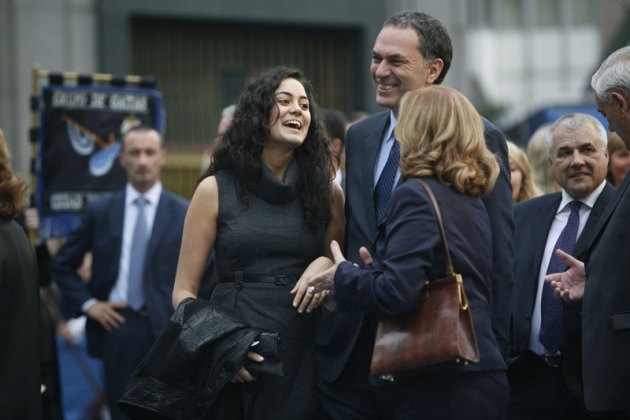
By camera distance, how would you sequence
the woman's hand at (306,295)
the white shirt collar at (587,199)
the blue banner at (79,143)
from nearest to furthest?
the woman's hand at (306,295), the white shirt collar at (587,199), the blue banner at (79,143)

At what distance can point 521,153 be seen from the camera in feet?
24.7

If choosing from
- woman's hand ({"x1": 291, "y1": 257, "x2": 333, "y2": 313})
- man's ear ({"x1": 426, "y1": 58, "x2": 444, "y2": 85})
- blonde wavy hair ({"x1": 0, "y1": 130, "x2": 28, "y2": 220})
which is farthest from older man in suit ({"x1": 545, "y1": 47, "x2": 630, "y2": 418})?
blonde wavy hair ({"x1": 0, "y1": 130, "x2": 28, "y2": 220})

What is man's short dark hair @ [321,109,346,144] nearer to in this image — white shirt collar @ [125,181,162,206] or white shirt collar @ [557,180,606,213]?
white shirt collar @ [125,181,162,206]

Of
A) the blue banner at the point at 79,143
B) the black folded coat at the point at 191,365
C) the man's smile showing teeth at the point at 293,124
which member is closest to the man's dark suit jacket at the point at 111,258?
the blue banner at the point at 79,143

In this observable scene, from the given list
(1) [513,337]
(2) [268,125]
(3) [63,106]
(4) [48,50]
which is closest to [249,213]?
(2) [268,125]

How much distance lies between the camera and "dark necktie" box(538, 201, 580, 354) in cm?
588

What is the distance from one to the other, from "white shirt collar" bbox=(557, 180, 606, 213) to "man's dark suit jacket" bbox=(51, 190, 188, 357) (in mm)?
2932

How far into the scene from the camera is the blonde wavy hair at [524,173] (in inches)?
295

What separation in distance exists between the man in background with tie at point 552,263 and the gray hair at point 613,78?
3.38ft

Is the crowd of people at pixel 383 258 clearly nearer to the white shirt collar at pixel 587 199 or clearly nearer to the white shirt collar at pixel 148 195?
the white shirt collar at pixel 587 199

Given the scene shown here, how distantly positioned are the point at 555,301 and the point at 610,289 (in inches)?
50.1

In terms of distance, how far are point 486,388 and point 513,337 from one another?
4.96ft

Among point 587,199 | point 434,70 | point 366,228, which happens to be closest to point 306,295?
point 366,228

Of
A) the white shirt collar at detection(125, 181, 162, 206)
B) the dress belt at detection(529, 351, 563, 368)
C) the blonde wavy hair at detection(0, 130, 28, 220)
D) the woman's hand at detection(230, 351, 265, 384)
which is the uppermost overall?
the blonde wavy hair at detection(0, 130, 28, 220)
